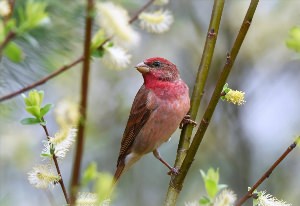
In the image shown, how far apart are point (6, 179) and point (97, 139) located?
74 centimetres

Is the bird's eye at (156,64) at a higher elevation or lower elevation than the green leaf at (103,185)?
higher

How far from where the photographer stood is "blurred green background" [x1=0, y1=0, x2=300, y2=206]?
5.16 metres

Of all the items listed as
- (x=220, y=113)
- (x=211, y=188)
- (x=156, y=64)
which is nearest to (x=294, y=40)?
(x=211, y=188)

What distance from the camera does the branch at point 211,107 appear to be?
1914mm

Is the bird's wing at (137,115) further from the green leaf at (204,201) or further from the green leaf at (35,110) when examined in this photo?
the green leaf at (204,201)

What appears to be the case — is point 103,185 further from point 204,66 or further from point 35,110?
point 204,66

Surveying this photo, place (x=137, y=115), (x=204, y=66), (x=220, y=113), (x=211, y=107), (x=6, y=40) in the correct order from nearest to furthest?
(x=6, y=40) → (x=211, y=107) → (x=204, y=66) → (x=137, y=115) → (x=220, y=113)

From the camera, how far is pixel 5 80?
100 inches

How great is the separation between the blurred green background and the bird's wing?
103cm

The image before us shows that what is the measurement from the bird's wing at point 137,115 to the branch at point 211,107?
5.53 ft

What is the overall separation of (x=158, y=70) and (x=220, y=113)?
161 cm

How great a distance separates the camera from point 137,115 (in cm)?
390

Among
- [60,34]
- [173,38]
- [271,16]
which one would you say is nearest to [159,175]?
[173,38]

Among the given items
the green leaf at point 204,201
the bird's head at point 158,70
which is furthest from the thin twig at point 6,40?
the bird's head at point 158,70
